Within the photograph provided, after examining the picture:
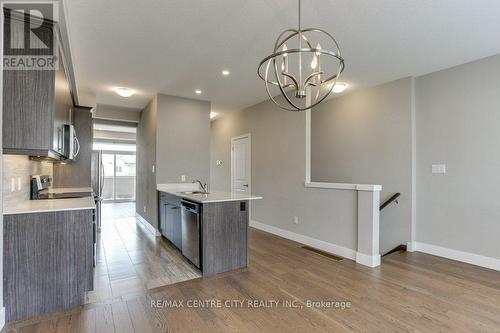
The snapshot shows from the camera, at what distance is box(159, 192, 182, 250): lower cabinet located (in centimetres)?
391

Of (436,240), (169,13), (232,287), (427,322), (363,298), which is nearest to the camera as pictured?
(427,322)

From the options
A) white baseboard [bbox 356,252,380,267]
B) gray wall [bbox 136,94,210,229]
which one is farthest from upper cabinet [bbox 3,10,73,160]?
white baseboard [bbox 356,252,380,267]

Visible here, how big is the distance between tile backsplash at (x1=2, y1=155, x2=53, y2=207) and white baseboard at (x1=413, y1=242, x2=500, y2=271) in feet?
16.6

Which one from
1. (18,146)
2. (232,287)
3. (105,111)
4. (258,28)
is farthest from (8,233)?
(105,111)

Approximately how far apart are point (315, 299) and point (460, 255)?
8.20 ft

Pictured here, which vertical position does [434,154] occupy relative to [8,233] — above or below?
above

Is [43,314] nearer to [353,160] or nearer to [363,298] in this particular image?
[363,298]

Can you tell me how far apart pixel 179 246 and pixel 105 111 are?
3.85 m

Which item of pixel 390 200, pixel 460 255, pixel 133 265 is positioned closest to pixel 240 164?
pixel 390 200

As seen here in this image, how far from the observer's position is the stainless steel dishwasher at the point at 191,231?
10.6 ft

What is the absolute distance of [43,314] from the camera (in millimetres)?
2229

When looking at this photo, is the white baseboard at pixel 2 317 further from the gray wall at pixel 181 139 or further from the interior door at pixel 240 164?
the interior door at pixel 240 164

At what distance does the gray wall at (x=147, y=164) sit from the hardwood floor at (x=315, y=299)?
272 cm

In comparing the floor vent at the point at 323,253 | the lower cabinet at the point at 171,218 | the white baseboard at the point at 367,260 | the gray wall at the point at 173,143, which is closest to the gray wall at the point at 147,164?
the gray wall at the point at 173,143
